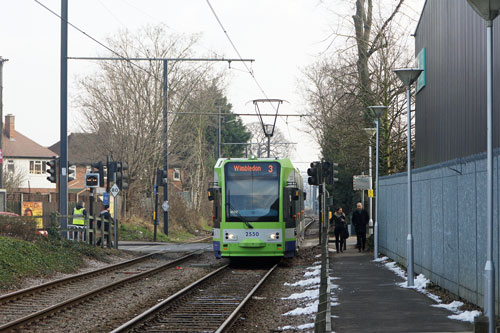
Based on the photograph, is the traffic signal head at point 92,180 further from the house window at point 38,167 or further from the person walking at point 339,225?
the house window at point 38,167

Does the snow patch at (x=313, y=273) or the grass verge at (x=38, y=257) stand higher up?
the grass verge at (x=38, y=257)

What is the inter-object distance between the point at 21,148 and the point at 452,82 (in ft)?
249

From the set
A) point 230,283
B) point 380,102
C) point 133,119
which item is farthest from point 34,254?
point 133,119

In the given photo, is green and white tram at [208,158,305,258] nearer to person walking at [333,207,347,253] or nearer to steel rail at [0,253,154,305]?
steel rail at [0,253,154,305]

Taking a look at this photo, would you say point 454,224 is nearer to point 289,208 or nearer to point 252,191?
point 289,208

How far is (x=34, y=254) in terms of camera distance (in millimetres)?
21156

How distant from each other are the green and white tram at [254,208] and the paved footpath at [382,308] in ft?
13.0

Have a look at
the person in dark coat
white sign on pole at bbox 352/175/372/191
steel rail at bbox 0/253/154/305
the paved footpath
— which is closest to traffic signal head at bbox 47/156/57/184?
steel rail at bbox 0/253/154/305

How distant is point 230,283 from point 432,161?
8672mm

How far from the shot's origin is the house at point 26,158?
87.6 metres

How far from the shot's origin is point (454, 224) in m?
13.5

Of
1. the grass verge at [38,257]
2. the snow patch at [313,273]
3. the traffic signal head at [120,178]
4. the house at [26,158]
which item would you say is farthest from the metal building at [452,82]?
the house at [26,158]

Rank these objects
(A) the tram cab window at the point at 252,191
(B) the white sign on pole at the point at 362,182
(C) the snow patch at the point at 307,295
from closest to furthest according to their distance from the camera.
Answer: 1. (C) the snow patch at the point at 307,295
2. (A) the tram cab window at the point at 252,191
3. (B) the white sign on pole at the point at 362,182

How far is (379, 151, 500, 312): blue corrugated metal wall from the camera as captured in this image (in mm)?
11615
